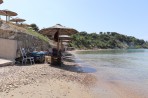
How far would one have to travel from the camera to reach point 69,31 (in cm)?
1477

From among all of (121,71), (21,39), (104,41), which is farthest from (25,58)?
(104,41)

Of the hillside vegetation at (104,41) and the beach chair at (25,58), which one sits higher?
the hillside vegetation at (104,41)

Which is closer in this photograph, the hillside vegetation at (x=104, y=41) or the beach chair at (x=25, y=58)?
the beach chair at (x=25, y=58)

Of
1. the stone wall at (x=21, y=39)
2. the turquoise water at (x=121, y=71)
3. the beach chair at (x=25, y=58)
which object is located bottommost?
the turquoise water at (x=121, y=71)

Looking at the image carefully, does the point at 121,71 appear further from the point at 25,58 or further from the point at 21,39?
the point at 21,39

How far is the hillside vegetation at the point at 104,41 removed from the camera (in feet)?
258

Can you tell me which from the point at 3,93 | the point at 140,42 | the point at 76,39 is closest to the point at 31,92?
the point at 3,93

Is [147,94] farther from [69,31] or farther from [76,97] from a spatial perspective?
[69,31]

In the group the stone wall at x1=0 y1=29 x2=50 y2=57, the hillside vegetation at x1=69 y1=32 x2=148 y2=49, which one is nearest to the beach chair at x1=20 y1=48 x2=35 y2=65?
the stone wall at x1=0 y1=29 x2=50 y2=57

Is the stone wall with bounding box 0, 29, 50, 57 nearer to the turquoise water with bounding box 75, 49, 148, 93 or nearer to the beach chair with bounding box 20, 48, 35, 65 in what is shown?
the beach chair with bounding box 20, 48, 35, 65

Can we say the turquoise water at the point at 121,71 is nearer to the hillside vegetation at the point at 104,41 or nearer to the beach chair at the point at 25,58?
the beach chair at the point at 25,58

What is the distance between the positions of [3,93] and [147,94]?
17.7 ft

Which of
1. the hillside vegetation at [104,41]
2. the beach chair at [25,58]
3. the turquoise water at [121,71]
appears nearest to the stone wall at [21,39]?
the beach chair at [25,58]

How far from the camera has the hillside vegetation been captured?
78.7 metres
